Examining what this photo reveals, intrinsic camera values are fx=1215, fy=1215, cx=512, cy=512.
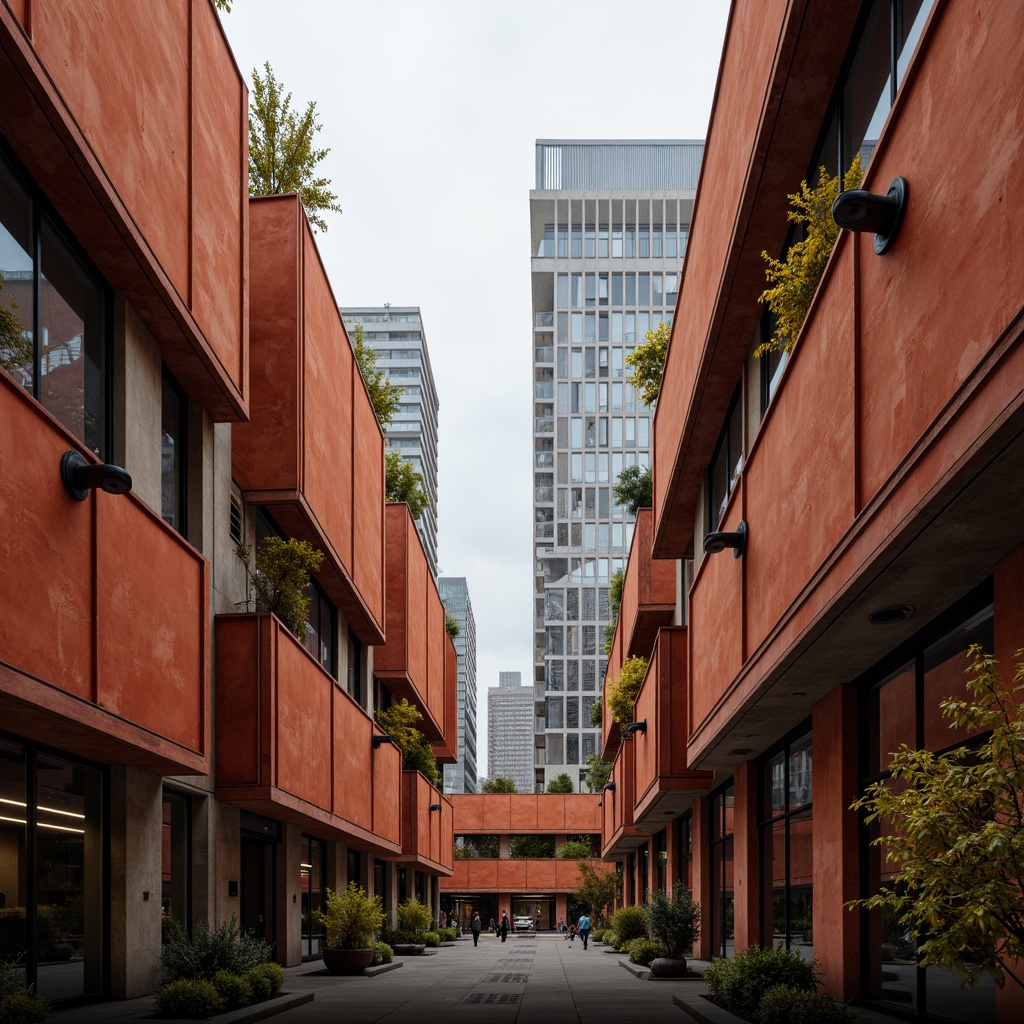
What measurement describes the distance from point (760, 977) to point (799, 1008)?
7.84 ft

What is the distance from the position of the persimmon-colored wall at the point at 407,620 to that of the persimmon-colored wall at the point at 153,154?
61.4 feet

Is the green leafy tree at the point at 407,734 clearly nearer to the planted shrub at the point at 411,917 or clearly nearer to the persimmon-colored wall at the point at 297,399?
the planted shrub at the point at 411,917

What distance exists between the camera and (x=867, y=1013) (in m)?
12.8

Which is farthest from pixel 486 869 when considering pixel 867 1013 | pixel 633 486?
pixel 867 1013

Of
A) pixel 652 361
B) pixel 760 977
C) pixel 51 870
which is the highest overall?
pixel 652 361

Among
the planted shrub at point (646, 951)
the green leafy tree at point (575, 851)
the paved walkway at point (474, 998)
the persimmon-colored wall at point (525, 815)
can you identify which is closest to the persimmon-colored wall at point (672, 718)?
the planted shrub at point (646, 951)

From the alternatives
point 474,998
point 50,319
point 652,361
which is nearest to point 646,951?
point 474,998

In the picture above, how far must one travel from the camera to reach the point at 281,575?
22609 millimetres

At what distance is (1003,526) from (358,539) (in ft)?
72.9

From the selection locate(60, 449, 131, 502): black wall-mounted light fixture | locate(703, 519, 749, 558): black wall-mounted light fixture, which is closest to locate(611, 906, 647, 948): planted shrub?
locate(703, 519, 749, 558): black wall-mounted light fixture

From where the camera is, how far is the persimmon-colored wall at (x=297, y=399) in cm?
2191

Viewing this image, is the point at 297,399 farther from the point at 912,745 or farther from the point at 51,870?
the point at 912,745

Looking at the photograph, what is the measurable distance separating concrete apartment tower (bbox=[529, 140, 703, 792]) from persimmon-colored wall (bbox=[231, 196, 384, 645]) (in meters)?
98.0

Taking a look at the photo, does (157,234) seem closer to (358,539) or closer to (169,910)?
(169,910)
